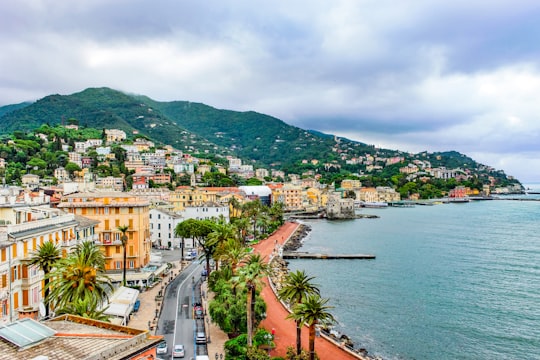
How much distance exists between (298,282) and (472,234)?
8762 cm

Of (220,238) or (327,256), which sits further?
(327,256)

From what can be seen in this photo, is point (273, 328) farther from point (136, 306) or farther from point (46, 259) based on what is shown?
point (46, 259)

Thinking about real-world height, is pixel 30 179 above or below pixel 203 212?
above

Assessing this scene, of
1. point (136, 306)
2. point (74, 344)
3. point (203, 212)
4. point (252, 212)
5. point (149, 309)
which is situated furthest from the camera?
point (252, 212)

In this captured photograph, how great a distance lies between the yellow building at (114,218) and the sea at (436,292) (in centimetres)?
2250

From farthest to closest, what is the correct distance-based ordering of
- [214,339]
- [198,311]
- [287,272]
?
[287,272] < [198,311] < [214,339]

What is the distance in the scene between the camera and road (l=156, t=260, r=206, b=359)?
33.8m

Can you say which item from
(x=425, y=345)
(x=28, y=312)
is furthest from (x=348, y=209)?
(x=28, y=312)

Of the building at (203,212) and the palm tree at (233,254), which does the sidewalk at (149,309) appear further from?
the building at (203,212)

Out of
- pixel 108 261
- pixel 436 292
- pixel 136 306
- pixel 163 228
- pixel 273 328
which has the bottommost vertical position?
pixel 436 292

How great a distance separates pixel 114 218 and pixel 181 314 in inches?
635

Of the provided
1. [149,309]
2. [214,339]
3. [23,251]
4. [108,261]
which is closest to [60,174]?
[108,261]

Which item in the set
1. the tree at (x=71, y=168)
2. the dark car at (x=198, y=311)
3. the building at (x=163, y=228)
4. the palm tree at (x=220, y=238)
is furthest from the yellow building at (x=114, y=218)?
the tree at (x=71, y=168)

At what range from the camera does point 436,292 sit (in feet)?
187
